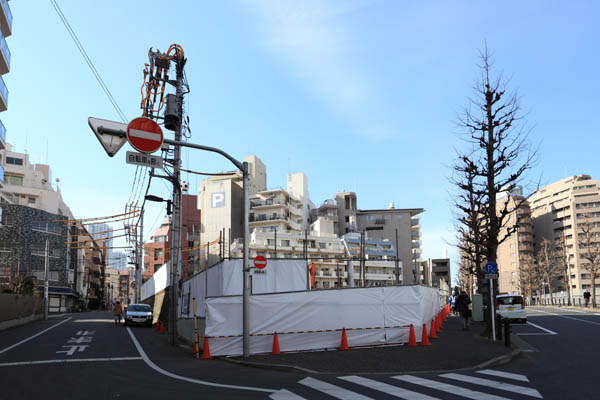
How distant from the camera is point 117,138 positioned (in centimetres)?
1094

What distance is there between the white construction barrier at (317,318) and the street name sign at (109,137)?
17.7 feet

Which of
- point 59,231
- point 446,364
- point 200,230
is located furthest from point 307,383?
point 200,230

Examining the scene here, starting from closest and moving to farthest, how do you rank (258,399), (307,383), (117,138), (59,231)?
1. (258,399)
2. (307,383)
3. (117,138)
4. (59,231)

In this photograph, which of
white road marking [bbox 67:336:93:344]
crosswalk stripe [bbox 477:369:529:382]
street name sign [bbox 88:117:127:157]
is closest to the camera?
crosswalk stripe [bbox 477:369:529:382]

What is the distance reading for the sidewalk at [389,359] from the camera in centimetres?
1183

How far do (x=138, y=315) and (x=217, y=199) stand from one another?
58337 mm

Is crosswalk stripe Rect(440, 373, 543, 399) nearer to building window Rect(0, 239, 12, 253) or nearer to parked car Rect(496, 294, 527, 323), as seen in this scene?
parked car Rect(496, 294, 527, 323)

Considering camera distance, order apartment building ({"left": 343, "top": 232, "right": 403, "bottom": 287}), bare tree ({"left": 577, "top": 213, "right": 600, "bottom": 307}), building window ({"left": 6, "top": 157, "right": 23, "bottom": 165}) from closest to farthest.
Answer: bare tree ({"left": 577, "top": 213, "right": 600, "bottom": 307}) < building window ({"left": 6, "top": 157, "right": 23, "bottom": 165}) < apartment building ({"left": 343, "top": 232, "right": 403, "bottom": 287})

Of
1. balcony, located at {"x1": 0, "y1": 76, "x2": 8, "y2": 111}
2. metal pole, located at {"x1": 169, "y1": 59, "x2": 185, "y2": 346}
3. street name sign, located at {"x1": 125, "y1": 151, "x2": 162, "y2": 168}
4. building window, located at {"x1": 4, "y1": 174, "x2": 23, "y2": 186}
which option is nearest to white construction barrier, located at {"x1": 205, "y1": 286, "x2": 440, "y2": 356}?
street name sign, located at {"x1": 125, "y1": 151, "x2": 162, "y2": 168}

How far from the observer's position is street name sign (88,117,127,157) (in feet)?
35.2

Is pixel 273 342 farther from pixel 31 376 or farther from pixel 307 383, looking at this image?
pixel 31 376

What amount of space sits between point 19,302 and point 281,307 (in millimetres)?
26875

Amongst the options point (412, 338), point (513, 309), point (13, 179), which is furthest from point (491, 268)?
point (13, 179)

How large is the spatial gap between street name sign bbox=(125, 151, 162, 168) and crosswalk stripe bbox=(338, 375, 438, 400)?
6.08m
